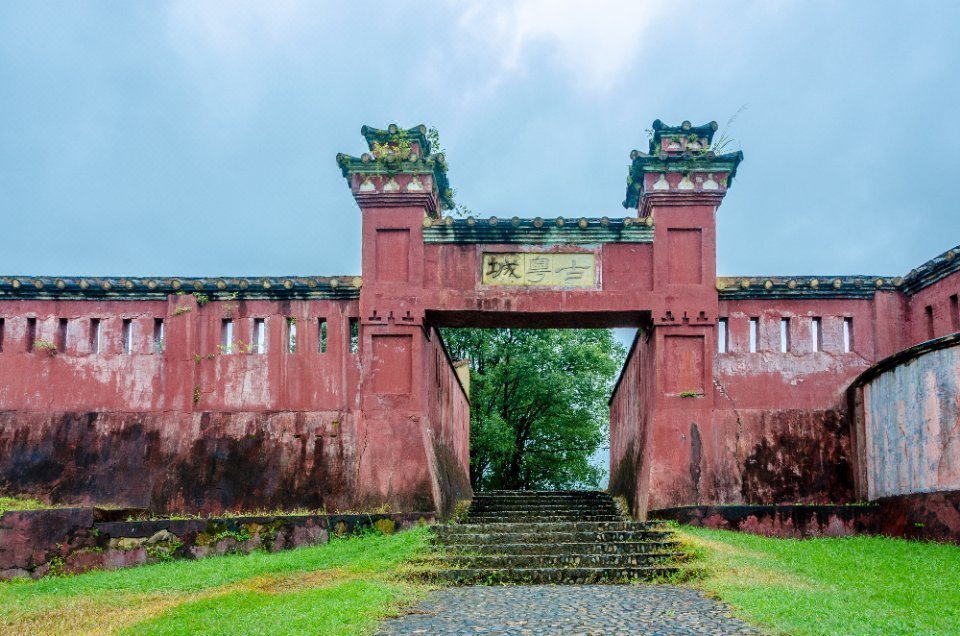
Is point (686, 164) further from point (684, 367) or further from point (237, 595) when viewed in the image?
point (237, 595)

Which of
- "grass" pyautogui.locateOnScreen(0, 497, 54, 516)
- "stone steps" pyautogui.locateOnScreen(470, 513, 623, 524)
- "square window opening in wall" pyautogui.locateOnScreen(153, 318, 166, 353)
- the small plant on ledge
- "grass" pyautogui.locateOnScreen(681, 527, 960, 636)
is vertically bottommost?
"grass" pyautogui.locateOnScreen(681, 527, 960, 636)

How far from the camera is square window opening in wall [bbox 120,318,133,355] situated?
13.3 metres

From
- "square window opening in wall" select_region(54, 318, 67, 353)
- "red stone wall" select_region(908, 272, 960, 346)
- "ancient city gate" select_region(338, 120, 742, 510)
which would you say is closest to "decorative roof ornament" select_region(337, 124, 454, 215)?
"ancient city gate" select_region(338, 120, 742, 510)

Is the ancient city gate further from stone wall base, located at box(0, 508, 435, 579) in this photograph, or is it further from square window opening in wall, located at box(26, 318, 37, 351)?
square window opening in wall, located at box(26, 318, 37, 351)

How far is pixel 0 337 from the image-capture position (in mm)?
13445

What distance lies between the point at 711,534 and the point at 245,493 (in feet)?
20.6

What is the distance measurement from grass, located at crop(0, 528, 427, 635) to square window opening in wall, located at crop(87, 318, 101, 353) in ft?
12.8

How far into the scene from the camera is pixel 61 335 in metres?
13.4

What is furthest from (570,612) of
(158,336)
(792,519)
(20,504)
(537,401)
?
(537,401)

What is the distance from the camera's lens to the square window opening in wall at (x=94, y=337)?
1329 cm

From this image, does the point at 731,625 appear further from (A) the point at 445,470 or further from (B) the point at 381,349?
(A) the point at 445,470

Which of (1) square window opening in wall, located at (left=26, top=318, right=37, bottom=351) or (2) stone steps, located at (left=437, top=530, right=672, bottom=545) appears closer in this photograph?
(2) stone steps, located at (left=437, top=530, right=672, bottom=545)

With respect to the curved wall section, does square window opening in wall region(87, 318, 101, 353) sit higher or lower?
higher

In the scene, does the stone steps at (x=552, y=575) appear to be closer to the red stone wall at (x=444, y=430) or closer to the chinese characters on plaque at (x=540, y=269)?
the red stone wall at (x=444, y=430)
